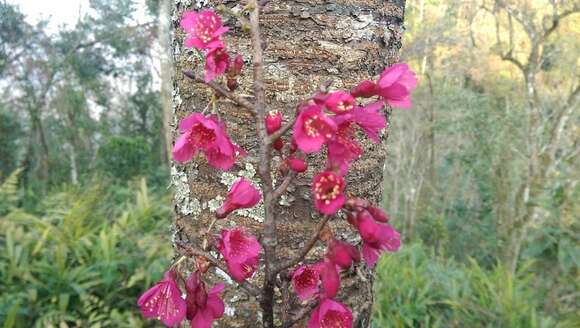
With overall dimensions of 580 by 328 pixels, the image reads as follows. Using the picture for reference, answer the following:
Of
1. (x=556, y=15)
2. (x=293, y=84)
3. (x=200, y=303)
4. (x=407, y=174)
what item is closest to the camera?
(x=200, y=303)

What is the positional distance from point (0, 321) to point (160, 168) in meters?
6.90

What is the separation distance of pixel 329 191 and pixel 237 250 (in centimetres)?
18

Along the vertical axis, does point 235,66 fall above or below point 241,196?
above

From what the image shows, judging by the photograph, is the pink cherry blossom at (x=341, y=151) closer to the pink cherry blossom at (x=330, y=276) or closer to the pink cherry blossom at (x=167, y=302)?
the pink cherry blossom at (x=330, y=276)

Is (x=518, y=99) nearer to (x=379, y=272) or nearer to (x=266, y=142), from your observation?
(x=379, y=272)

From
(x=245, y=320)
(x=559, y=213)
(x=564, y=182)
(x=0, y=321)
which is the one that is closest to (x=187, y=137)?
(x=245, y=320)

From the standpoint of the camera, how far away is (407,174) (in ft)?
36.3

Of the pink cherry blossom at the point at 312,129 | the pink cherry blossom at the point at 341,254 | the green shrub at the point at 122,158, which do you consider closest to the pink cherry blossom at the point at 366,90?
the pink cherry blossom at the point at 312,129

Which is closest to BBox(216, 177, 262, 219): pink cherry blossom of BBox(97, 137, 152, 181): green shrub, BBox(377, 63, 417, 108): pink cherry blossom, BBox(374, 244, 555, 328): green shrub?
BBox(377, 63, 417, 108): pink cherry blossom

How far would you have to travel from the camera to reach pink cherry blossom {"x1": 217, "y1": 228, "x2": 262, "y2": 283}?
66 centimetres

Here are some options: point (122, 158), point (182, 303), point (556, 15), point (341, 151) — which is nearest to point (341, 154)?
point (341, 151)

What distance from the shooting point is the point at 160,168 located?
975cm

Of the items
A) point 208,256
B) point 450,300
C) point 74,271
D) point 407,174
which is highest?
point 208,256

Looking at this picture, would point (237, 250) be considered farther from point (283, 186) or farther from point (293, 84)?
point (293, 84)
